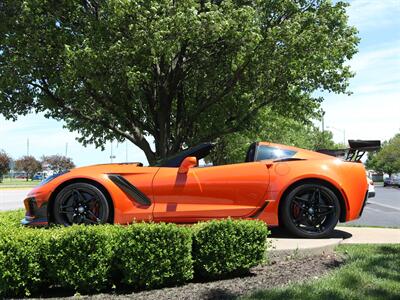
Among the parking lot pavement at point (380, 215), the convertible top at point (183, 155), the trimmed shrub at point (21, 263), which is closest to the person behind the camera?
the trimmed shrub at point (21, 263)

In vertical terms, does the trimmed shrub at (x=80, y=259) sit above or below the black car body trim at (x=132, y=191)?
below

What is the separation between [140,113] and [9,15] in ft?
16.6

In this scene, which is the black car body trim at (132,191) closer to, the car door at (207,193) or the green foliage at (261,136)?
the car door at (207,193)

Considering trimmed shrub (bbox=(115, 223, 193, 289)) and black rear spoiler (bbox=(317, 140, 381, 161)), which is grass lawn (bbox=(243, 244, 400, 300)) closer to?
trimmed shrub (bbox=(115, 223, 193, 289))

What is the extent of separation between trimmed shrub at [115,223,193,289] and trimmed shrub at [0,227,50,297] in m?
0.73

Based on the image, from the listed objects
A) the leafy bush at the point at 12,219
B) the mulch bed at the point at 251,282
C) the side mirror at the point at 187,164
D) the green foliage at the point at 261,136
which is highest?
the green foliage at the point at 261,136

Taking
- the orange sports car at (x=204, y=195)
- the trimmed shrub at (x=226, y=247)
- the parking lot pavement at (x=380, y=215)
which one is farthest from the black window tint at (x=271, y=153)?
the parking lot pavement at (x=380, y=215)

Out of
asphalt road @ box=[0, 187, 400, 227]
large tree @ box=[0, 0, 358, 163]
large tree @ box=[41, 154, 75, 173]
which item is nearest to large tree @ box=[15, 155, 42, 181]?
large tree @ box=[41, 154, 75, 173]

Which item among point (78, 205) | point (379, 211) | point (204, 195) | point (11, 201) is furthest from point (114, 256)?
point (11, 201)

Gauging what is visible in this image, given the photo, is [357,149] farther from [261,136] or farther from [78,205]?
[261,136]

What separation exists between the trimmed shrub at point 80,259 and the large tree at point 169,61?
6.84 metres

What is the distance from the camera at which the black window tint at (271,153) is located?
6.51 meters

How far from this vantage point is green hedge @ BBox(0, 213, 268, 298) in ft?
15.2

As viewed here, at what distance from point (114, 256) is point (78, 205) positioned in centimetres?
147
